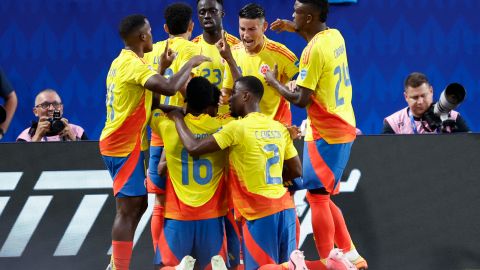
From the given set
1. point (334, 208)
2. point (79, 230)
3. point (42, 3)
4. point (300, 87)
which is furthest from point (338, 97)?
point (42, 3)

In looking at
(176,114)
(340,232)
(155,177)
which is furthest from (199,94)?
(340,232)

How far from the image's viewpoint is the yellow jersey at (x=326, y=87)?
629cm

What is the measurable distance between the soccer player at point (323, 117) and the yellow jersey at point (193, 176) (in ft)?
2.32

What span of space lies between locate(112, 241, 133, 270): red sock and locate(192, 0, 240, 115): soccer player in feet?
3.99

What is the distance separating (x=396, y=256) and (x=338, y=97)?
62.1 inches

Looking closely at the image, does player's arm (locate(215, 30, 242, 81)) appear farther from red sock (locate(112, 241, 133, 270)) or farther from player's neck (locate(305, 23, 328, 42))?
red sock (locate(112, 241, 133, 270))

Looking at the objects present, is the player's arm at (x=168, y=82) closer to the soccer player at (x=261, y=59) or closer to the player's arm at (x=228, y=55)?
the player's arm at (x=228, y=55)

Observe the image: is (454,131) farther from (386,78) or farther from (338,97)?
(386,78)

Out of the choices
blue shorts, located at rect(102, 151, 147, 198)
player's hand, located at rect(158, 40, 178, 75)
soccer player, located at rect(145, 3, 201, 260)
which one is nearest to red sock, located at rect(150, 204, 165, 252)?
soccer player, located at rect(145, 3, 201, 260)

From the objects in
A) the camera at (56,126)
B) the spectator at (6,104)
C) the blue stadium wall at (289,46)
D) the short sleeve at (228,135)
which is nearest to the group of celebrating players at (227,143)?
the short sleeve at (228,135)

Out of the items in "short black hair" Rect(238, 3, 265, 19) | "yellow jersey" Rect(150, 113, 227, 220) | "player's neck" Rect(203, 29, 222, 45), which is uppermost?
"short black hair" Rect(238, 3, 265, 19)

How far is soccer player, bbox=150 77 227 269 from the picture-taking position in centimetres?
587

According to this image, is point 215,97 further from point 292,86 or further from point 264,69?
point 264,69

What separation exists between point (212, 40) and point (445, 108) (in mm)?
1962
